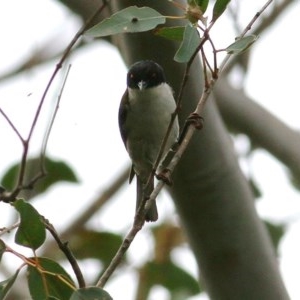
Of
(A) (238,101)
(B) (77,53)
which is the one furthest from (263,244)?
(B) (77,53)

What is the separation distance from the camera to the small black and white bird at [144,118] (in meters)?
3.93

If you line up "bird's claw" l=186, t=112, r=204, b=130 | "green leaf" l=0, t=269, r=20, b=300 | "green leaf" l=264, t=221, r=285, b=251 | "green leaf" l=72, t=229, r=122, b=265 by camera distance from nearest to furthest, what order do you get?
1. "green leaf" l=0, t=269, r=20, b=300
2. "bird's claw" l=186, t=112, r=204, b=130
3. "green leaf" l=72, t=229, r=122, b=265
4. "green leaf" l=264, t=221, r=285, b=251

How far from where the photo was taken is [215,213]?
308 centimetres

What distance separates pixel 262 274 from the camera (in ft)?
10.2

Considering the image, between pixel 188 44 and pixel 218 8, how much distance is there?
5.7 inches

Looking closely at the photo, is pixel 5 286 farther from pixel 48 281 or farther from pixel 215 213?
pixel 215 213

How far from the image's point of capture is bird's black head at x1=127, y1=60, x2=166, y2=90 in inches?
147

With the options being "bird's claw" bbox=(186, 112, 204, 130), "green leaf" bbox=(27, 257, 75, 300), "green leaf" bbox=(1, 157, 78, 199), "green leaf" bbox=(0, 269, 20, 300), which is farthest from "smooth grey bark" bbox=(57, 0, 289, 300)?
"green leaf" bbox=(1, 157, 78, 199)

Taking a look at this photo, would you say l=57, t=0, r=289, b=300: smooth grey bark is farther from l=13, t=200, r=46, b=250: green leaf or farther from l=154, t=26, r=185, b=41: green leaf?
l=13, t=200, r=46, b=250: green leaf

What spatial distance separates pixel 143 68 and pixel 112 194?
1193mm

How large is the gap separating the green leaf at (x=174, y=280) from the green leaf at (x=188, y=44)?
1866 millimetres

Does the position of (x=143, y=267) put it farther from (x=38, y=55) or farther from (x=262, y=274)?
(x=38, y=55)

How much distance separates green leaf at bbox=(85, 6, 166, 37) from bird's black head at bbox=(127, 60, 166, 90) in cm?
108

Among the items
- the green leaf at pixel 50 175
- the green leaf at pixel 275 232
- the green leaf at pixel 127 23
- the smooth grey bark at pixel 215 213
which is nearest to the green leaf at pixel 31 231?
the green leaf at pixel 127 23
